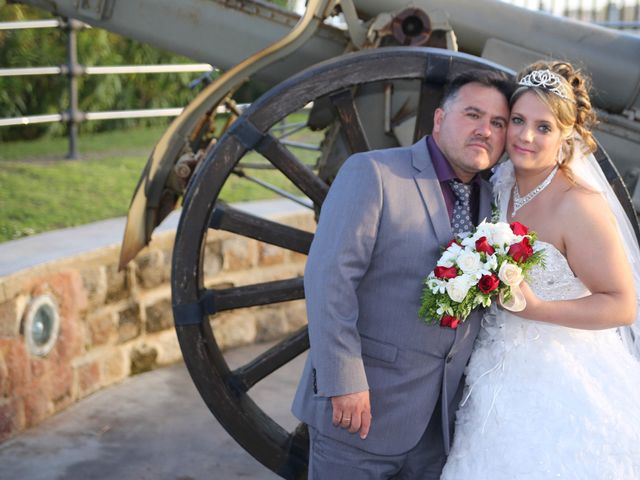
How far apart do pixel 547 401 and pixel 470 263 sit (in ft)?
1.33

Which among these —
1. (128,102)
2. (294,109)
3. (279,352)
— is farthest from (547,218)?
(128,102)

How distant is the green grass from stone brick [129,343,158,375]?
649 mm

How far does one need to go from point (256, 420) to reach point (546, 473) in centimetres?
113

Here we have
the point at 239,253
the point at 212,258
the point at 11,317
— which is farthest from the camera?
the point at 239,253

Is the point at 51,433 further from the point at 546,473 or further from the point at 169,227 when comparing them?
the point at 546,473

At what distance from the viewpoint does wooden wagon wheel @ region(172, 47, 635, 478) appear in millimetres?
3189

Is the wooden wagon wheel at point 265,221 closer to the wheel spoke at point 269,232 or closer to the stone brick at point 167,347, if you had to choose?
the wheel spoke at point 269,232

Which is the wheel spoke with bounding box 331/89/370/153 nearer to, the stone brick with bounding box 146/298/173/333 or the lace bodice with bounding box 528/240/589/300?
the lace bodice with bounding box 528/240/589/300

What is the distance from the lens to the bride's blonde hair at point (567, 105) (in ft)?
8.63

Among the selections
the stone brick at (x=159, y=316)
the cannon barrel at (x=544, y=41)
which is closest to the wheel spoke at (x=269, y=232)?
the cannon barrel at (x=544, y=41)

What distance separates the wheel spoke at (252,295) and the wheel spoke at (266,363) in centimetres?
14

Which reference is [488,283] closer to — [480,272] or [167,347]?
[480,272]

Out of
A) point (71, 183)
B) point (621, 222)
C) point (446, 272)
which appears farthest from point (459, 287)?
point (71, 183)

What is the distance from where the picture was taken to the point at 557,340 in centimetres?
266
